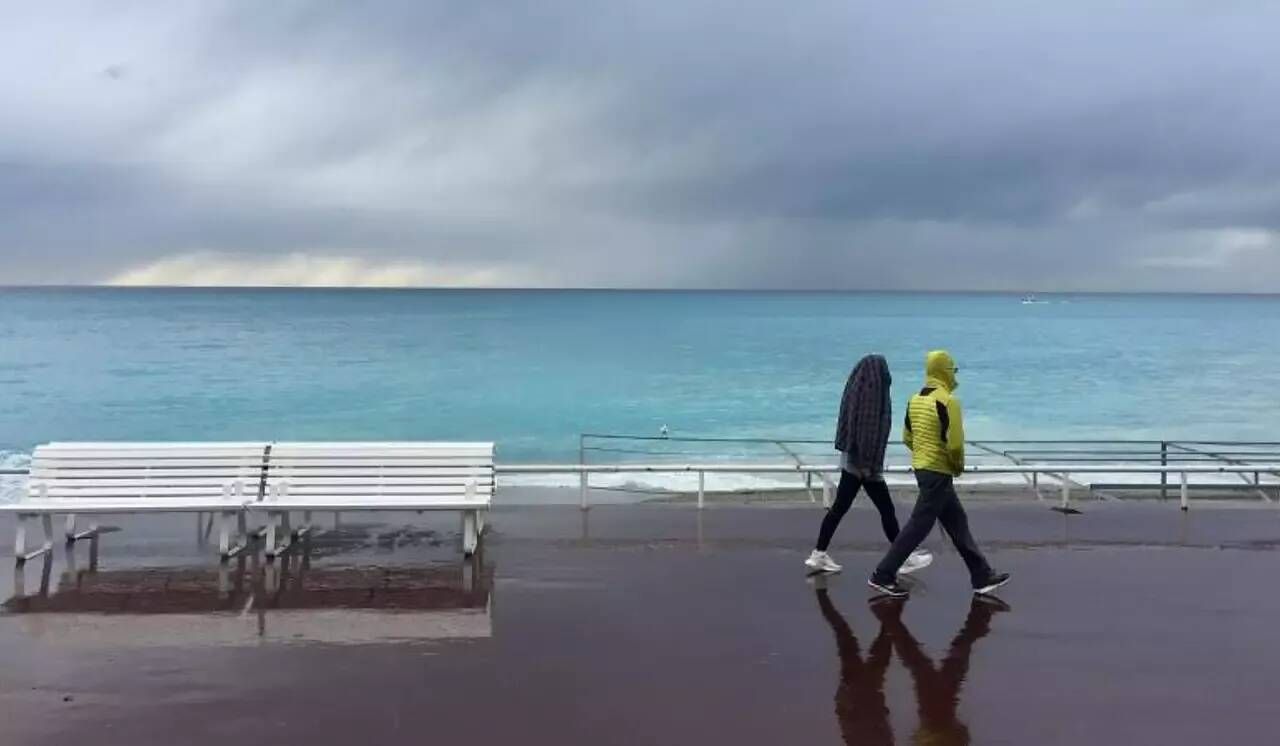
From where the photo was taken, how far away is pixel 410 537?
9320 mm

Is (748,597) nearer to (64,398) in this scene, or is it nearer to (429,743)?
(429,743)

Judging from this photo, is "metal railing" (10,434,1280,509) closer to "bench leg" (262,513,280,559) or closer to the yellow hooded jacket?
the yellow hooded jacket

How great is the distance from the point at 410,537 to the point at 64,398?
4496 cm

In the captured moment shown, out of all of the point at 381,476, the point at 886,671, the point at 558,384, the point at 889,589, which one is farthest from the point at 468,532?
the point at 558,384

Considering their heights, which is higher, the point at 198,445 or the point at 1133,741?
the point at 198,445

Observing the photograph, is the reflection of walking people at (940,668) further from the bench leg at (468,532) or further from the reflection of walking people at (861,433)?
the bench leg at (468,532)

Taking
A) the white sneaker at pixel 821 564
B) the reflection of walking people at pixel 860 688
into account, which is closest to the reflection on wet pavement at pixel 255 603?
the reflection of walking people at pixel 860 688

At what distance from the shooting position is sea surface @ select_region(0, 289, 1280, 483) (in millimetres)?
39188

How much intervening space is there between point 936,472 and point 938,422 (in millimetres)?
351

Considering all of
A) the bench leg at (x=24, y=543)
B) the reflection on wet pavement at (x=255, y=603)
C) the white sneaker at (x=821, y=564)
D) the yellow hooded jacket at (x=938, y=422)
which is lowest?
the reflection on wet pavement at (x=255, y=603)

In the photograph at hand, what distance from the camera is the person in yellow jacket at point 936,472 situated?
23.7 feet

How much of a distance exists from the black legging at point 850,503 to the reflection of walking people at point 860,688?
122 centimetres

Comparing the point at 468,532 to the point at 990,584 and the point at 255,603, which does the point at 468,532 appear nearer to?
the point at 255,603

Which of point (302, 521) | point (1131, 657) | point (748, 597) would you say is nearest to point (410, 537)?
point (302, 521)
